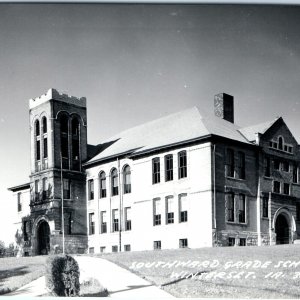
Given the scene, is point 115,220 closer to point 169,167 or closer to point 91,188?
point 91,188

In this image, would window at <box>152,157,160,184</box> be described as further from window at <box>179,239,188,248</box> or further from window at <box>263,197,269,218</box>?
window at <box>263,197,269,218</box>

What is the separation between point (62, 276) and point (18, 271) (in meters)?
0.89

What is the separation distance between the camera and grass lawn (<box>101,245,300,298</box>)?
10211 millimetres

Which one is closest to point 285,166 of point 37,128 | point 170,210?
point 170,210

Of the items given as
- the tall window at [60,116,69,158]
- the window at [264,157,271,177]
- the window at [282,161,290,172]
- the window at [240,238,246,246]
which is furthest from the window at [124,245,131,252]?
the window at [282,161,290,172]

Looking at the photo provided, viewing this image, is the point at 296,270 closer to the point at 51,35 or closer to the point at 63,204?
the point at 63,204

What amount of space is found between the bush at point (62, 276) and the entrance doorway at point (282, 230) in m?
4.66

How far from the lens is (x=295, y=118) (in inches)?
448

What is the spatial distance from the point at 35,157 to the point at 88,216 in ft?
5.88

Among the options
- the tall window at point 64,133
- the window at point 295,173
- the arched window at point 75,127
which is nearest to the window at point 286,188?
the window at point 295,173

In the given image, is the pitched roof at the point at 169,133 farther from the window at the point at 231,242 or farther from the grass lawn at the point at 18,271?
the grass lawn at the point at 18,271

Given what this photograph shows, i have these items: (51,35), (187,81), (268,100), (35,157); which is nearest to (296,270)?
(268,100)

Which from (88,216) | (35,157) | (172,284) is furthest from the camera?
(88,216)

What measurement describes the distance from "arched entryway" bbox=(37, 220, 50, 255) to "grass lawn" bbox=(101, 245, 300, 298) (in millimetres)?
1185
